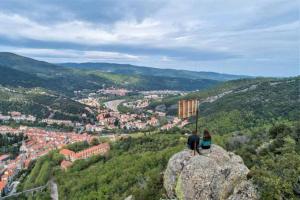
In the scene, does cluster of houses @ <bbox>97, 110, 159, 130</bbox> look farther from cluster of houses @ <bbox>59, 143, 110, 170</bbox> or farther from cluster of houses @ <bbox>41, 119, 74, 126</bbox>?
cluster of houses @ <bbox>59, 143, 110, 170</bbox>

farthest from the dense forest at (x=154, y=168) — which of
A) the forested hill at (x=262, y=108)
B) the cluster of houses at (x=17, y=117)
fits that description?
the cluster of houses at (x=17, y=117)

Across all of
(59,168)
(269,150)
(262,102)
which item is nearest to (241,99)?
(262,102)

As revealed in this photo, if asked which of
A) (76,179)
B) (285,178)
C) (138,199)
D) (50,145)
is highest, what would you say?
(285,178)

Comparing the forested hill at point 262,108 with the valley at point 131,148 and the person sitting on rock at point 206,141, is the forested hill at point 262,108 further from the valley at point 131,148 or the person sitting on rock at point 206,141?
the person sitting on rock at point 206,141

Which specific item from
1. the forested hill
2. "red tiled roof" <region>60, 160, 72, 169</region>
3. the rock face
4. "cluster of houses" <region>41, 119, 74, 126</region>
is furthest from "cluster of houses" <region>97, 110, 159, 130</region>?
the rock face

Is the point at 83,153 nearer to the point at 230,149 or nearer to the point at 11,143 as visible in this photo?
the point at 11,143

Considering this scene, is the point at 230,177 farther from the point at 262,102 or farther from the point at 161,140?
the point at 262,102
